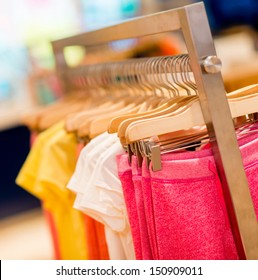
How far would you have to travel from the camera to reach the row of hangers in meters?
1.61

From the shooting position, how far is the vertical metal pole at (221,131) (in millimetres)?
1512

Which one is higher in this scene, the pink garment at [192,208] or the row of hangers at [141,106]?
the row of hangers at [141,106]

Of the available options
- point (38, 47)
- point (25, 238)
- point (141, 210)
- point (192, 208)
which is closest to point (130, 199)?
point (141, 210)

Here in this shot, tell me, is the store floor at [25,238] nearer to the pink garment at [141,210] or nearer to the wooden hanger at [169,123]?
the pink garment at [141,210]

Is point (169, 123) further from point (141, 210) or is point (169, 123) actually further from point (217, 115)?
point (141, 210)

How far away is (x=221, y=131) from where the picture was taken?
156 cm

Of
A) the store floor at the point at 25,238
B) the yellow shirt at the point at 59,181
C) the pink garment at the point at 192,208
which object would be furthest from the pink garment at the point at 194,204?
the store floor at the point at 25,238

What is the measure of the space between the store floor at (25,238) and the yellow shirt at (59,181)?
1848 mm

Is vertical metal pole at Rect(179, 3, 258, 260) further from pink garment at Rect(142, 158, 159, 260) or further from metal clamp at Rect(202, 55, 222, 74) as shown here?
pink garment at Rect(142, 158, 159, 260)

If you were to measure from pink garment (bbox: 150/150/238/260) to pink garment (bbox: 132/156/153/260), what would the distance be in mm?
80

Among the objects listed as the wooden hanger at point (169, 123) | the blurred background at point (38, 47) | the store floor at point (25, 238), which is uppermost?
the wooden hanger at point (169, 123)

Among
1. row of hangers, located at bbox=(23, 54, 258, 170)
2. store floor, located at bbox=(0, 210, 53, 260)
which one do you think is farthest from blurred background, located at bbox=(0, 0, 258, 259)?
row of hangers, located at bbox=(23, 54, 258, 170)

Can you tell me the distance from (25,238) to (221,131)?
400cm
